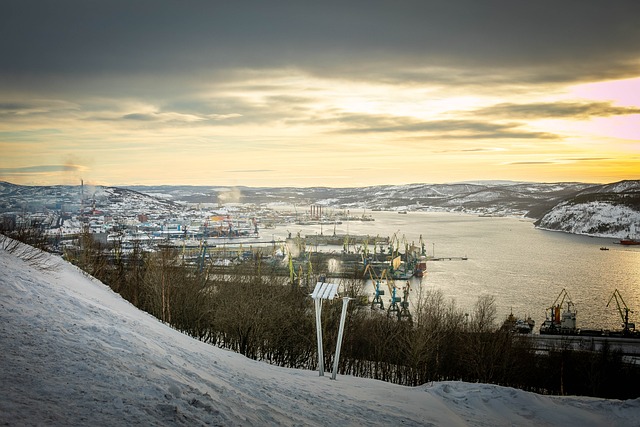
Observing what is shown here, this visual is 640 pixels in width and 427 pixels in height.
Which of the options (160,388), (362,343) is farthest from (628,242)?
(160,388)

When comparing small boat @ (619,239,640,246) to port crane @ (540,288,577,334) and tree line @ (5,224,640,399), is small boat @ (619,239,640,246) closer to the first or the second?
port crane @ (540,288,577,334)

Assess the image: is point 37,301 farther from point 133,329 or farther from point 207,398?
point 207,398

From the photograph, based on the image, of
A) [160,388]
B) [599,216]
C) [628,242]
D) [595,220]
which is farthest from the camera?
[599,216]

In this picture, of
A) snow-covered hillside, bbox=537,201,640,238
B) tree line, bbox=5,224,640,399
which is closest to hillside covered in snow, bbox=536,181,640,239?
snow-covered hillside, bbox=537,201,640,238

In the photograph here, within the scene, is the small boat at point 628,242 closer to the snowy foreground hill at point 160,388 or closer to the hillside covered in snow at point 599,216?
the hillside covered in snow at point 599,216

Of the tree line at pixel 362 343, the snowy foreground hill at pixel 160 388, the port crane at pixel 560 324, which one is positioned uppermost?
the snowy foreground hill at pixel 160 388

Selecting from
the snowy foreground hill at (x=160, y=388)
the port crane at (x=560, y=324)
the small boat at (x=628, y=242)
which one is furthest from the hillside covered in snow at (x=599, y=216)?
the snowy foreground hill at (x=160, y=388)

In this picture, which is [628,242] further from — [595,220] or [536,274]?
A: [536,274]
